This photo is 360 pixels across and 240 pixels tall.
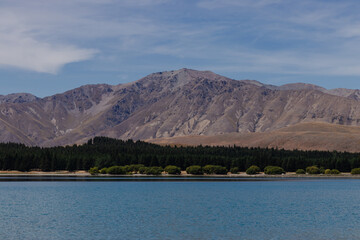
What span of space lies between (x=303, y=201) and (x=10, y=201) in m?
52.2

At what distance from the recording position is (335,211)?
79.9m

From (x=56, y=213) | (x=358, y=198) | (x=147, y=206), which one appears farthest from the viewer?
(x=358, y=198)

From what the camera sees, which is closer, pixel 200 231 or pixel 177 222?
pixel 200 231

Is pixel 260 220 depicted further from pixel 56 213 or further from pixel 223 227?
pixel 56 213

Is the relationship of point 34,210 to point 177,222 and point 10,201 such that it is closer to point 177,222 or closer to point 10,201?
point 10,201

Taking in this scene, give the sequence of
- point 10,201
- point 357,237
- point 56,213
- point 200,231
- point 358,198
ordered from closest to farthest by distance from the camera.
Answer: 1. point 357,237
2. point 200,231
3. point 56,213
4. point 10,201
5. point 358,198

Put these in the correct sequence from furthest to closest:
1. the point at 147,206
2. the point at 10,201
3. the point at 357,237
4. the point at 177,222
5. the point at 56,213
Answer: the point at 10,201
the point at 147,206
the point at 56,213
the point at 177,222
the point at 357,237

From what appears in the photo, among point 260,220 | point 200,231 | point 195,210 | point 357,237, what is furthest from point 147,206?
point 357,237

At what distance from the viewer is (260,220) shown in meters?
68.8

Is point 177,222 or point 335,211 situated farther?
point 335,211

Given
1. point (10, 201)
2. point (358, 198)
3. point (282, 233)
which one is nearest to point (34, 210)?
point (10, 201)

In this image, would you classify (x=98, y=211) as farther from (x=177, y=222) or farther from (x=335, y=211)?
(x=335, y=211)

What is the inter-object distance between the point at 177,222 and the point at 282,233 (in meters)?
14.1

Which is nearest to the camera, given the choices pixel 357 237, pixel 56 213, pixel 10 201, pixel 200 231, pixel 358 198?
pixel 357 237
